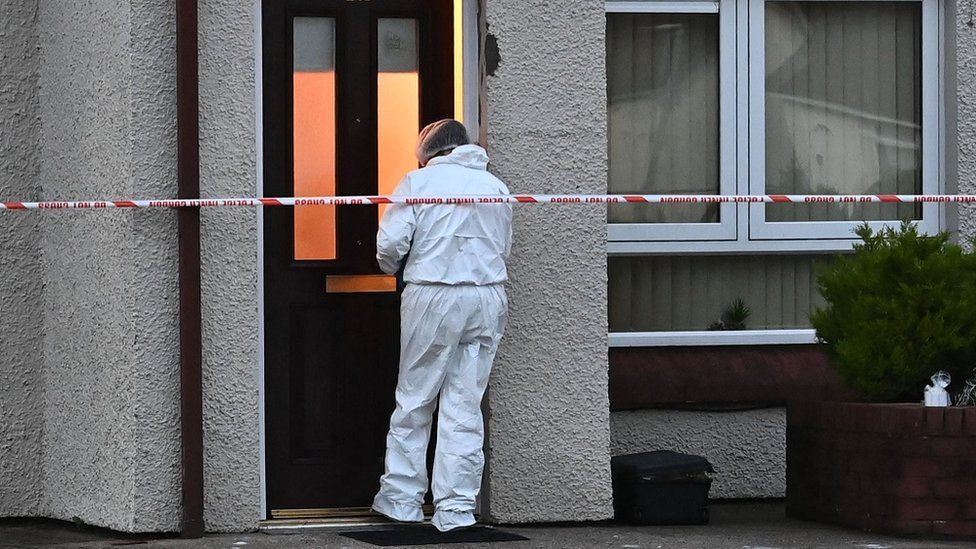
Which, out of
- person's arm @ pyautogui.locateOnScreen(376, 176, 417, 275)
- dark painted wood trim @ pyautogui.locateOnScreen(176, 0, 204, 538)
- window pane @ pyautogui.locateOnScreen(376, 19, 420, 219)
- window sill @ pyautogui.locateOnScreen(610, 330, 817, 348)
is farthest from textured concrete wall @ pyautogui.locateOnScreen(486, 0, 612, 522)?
dark painted wood trim @ pyautogui.locateOnScreen(176, 0, 204, 538)

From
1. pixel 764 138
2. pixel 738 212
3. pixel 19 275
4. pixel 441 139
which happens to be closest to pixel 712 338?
pixel 738 212

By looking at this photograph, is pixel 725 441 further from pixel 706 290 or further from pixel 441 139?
pixel 441 139

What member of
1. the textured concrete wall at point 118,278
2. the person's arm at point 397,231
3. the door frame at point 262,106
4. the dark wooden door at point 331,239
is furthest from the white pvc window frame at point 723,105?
the textured concrete wall at point 118,278

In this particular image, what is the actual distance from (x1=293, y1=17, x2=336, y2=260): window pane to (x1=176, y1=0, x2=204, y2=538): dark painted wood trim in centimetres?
68

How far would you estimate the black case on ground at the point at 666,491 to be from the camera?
8.27 metres

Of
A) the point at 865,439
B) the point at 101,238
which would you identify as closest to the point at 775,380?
the point at 865,439

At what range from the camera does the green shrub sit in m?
7.84

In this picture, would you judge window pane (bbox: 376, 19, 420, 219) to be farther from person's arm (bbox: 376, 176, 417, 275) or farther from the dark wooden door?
person's arm (bbox: 376, 176, 417, 275)

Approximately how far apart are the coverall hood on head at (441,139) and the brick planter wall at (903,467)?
2140 mm

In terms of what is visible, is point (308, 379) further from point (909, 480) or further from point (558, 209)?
point (909, 480)

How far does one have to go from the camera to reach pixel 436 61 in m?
8.57

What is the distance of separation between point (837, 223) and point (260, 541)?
379cm

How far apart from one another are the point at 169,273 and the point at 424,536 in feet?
5.40

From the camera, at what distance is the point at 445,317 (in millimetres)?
7738
